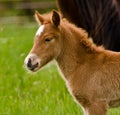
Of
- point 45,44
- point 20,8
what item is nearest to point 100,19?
point 45,44

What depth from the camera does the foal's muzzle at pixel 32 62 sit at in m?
5.14

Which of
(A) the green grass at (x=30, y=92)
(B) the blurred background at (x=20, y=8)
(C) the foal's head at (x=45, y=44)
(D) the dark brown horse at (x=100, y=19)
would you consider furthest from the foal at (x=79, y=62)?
(B) the blurred background at (x=20, y=8)

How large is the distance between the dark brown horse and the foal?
103 inches

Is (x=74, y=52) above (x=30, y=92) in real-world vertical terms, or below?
above

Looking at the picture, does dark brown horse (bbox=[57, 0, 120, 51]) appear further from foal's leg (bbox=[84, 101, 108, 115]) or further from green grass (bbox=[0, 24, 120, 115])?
foal's leg (bbox=[84, 101, 108, 115])

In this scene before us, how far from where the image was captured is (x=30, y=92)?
25.6ft

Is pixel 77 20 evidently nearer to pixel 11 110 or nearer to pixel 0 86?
pixel 0 86

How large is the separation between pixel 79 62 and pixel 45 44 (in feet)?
1.47

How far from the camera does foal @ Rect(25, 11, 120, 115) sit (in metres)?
5.27

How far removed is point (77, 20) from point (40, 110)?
7.31 ft

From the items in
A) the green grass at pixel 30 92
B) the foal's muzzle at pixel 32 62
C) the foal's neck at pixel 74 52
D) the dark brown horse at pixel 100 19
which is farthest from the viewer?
the dark brown horse at pixel 100 19

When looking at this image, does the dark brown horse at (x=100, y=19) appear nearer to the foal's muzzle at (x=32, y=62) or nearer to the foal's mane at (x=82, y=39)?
the foal's mane at (x=82, y=39)

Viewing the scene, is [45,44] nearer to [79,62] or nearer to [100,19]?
[79,62]

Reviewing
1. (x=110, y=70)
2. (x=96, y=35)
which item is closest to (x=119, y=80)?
(x=110, y=70)
